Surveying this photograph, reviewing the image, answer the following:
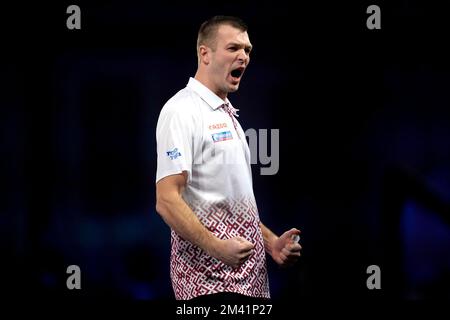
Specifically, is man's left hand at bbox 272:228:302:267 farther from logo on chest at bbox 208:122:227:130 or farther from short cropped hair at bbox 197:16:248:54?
short cropped hair at bbox 197:16:248:54

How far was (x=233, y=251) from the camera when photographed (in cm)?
250

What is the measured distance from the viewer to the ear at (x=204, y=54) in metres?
2.86

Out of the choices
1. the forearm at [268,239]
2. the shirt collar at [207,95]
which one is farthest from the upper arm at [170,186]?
the forearm at [268,239]

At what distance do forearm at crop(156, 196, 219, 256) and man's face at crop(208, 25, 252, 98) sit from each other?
0.55 metres

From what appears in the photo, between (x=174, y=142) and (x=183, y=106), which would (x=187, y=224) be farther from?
(x=183, y=106)

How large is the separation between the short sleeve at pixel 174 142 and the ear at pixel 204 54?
279mm

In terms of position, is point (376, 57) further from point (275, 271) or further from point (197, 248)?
point (197, 248)

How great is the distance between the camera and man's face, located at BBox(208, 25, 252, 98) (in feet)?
9.30

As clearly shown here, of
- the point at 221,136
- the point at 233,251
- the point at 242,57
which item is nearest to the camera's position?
the point at 233,251

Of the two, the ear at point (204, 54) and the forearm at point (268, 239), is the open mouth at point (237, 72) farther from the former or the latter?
the forearm at point (268, 239)

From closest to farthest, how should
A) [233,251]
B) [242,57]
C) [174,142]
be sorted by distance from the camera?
[233,251], [174,142], [242,57]

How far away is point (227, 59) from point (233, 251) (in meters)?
0.79

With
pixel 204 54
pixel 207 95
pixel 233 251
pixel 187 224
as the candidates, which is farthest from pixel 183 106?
pixel 233 251

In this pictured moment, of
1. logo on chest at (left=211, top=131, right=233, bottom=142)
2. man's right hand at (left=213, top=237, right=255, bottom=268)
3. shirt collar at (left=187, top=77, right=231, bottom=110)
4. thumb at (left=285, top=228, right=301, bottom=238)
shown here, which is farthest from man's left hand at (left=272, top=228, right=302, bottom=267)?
shirt collar at (left=187, top=77, right=231, bottom=110)
